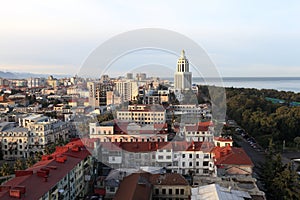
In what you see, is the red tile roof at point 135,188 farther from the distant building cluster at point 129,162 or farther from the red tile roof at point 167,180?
the red tile roof at point 167,180

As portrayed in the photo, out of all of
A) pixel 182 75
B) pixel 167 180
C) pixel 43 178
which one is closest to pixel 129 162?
pixel 167 180

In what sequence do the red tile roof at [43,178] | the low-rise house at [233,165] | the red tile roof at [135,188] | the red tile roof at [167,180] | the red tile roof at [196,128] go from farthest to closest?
1. the red tile roof at [196,128]
2. the low-rise house at [233,165]
3. the red tile roof at [167,180]
4. the red tile roof at [135,188]
5. the red tile roof at [43,178]

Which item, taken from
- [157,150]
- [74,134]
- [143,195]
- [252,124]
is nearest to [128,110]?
[74,134]

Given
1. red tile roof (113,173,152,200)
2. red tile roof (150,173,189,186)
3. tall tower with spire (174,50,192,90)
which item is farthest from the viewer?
tall tower with spire (174,50,192,90)

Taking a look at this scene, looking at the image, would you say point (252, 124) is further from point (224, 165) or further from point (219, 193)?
point (219, 193)

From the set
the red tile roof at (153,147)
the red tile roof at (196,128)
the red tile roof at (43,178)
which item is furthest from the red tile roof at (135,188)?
the red tile roof at (196,128)

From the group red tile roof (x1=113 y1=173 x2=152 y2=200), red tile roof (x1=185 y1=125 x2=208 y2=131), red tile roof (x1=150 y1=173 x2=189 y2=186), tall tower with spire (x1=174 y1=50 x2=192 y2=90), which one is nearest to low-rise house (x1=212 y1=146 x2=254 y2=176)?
red tile roof (x1=150 y1=173 x2=189 y2=186)

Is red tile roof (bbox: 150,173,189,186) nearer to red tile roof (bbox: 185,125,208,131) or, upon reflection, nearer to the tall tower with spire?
red tile roof (bbox: 185,125,208,131)

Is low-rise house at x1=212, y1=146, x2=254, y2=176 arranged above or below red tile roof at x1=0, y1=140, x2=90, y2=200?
below

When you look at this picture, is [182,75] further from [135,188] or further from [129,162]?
[135,188]
